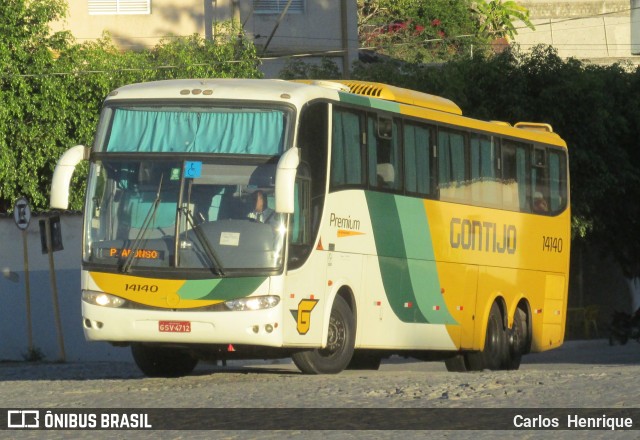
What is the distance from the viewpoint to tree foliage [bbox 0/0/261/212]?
28219 millimetres

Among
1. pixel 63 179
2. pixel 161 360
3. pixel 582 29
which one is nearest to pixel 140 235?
pixel 63 179

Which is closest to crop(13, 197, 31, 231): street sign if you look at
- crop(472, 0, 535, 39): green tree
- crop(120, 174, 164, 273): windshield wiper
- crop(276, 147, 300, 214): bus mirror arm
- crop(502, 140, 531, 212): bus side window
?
crop(502, 140, 531, 212): bus side window

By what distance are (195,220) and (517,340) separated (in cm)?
786

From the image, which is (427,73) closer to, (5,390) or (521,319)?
(521,319)

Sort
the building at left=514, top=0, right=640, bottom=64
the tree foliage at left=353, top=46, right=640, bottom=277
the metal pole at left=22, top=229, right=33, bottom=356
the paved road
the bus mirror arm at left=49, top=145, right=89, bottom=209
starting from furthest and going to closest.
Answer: the building at left=514, top=0, right=640, bottom=64, the tree foliage at left=353, top=46, right=640, bottom=277, the metal pole at left=22, top=229, right=33, bottom=356, the bus mirror arm at left=49, top=145, right=89, bottom=209, the paved road

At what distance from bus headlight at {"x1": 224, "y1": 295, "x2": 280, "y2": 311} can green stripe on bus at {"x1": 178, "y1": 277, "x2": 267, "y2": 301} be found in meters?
0.05

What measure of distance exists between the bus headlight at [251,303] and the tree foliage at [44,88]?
46.4 ft

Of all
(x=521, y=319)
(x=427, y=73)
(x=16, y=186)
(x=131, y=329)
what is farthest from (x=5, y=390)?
(x=427, y=73)

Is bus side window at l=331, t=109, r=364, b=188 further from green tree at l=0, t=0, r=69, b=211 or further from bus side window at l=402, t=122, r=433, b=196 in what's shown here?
green tree at l=0, t=0, r=69, b=211

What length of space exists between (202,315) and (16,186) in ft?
48.5

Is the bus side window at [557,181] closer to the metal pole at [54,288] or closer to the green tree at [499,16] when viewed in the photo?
the metal pole at [54,288]

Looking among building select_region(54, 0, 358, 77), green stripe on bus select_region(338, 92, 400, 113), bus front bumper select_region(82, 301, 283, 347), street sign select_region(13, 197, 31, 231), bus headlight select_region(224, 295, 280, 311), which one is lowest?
bus front bumper select_region(82, 301, 283, 347)

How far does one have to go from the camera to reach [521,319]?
21625mm

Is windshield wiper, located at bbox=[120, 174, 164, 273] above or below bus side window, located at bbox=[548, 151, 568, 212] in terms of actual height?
below
